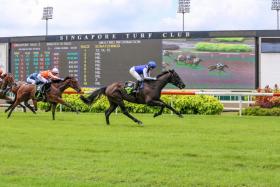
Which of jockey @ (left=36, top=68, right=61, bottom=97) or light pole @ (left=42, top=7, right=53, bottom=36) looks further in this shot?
light pole @ (left=42, top=7, right=53, bottom=36)

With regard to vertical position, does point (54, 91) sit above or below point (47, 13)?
below

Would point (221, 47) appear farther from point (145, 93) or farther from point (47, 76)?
point (145, 93)

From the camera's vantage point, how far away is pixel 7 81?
53.6 feet

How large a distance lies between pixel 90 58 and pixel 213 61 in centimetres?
465

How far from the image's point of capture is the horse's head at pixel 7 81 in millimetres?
16297

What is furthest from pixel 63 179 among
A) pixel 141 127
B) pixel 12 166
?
pixel 141 127

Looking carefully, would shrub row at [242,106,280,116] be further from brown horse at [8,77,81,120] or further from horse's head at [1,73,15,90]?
horse's head at [1,73,15,90]

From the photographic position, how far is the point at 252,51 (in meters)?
20.7

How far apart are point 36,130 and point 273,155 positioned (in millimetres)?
5008

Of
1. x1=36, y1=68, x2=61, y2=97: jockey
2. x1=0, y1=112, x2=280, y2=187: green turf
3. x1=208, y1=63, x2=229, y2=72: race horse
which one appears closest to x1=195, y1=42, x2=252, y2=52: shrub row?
x1=208, y1=63, x2=229, y2=72: race horse

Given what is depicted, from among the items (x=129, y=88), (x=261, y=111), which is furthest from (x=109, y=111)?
(x=261, y=111)

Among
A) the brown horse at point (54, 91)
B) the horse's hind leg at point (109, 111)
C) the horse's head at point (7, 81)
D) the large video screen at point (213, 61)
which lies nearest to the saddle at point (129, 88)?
the horse's hind leg at point (109, 111)

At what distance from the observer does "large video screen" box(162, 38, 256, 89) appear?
67.9 ft

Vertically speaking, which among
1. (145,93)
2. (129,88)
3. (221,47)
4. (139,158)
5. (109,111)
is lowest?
(139,158)
